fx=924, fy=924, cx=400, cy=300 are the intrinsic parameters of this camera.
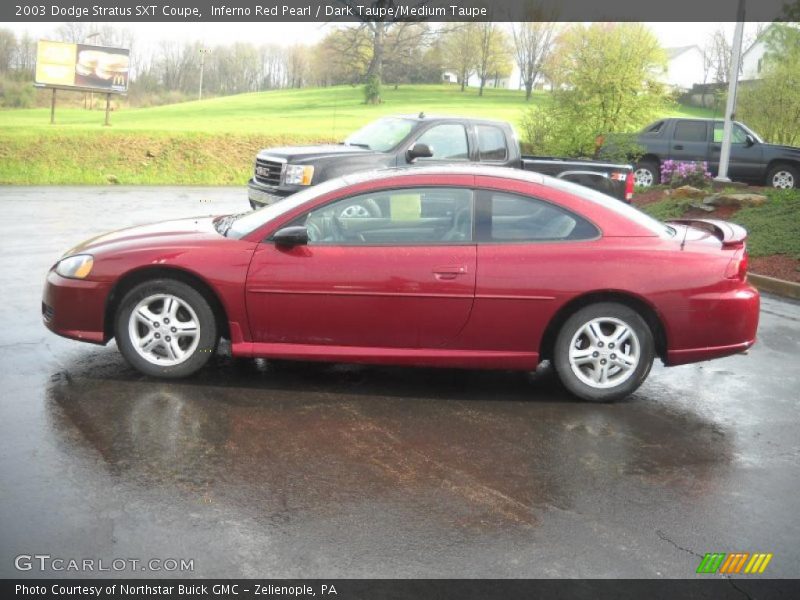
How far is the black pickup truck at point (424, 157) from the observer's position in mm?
13367

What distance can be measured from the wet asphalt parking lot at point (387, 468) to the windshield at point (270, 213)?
102 cm

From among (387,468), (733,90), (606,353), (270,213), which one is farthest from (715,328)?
(733,90)

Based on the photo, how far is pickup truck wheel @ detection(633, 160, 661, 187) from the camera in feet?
76.2

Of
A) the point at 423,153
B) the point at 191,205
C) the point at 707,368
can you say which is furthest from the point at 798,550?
the point at 191,205

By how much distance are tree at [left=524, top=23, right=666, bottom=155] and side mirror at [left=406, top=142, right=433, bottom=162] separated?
8648 mm

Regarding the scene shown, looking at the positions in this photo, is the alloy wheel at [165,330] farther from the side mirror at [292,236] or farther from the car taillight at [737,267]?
the car taillight at [737,267]

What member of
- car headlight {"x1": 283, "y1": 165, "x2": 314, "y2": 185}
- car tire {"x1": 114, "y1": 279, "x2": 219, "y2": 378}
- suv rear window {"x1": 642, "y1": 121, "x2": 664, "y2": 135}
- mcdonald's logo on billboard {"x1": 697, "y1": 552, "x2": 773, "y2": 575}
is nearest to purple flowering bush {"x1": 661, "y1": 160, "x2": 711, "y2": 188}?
suv rear window {"x1": 642, "y1": 121, "x2": 664, "y2": 135}

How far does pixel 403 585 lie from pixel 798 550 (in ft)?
6.04

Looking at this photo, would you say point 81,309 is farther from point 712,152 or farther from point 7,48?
point 7,48

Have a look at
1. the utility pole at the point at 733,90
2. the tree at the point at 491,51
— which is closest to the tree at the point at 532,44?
the tree at the point at 491,51

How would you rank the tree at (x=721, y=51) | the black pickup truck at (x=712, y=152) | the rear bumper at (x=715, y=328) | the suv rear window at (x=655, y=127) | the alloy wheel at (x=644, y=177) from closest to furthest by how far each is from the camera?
1. the rear bumper at (x=715, y=328)
2. the black pickup truck at (x=712, y=152)
3. the alloy wheel at (x=644, y=177)
4. the suv rear window at (x=655, y=127)
5. the tree at (x=721, y=51)

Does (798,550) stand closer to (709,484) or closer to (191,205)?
(709,484)

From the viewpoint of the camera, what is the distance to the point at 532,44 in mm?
81875

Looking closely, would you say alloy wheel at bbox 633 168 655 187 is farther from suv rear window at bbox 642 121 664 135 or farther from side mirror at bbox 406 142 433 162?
side mirror at bbox 406 142 433 162
